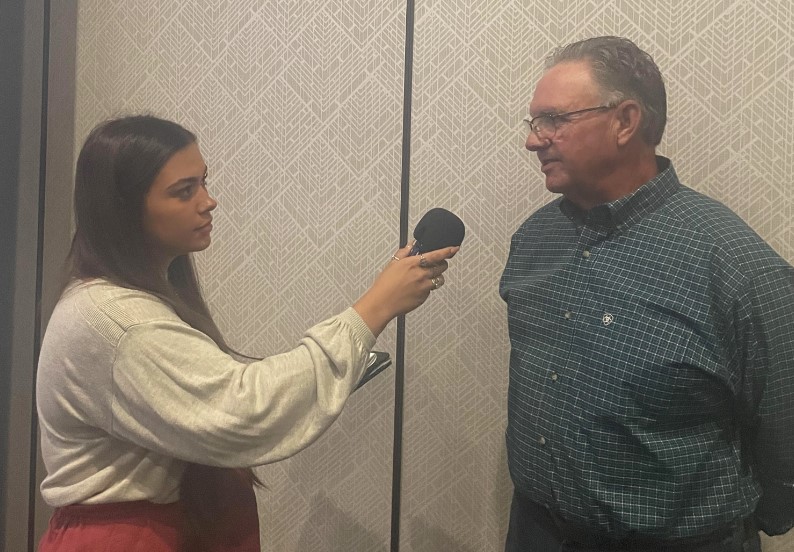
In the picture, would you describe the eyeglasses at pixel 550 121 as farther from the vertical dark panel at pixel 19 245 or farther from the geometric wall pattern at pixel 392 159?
the vertical dark panel at pixel 19 245

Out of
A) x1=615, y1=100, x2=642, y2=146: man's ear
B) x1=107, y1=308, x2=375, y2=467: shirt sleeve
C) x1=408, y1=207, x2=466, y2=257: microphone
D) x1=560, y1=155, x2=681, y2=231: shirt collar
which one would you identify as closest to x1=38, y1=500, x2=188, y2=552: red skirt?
x1=107, y1=308, x2=375, y2=467: shirt sleeve

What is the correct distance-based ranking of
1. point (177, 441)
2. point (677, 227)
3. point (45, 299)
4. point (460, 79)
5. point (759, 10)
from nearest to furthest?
point (177, 441), point (677, 227), point (759, 10), point (460, 79), point (45, 299)

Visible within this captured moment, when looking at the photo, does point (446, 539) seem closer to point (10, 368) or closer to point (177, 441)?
point (177, 441)

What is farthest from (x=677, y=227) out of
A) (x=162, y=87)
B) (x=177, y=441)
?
(x=162, y=87)

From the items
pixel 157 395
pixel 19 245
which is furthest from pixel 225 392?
pixel 19 245

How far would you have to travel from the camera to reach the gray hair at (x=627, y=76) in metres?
1.23

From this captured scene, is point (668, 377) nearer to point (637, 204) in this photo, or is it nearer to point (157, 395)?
point (637, 204)

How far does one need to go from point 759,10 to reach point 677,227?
0.58 m

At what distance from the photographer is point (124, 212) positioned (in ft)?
3.86

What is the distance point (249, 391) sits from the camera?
110 cm

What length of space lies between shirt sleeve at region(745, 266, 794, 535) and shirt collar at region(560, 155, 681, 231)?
216mm

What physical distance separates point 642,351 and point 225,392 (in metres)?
0.66

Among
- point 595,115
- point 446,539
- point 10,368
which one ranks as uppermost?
point 10,368

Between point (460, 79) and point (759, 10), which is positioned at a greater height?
point (460, 79)
